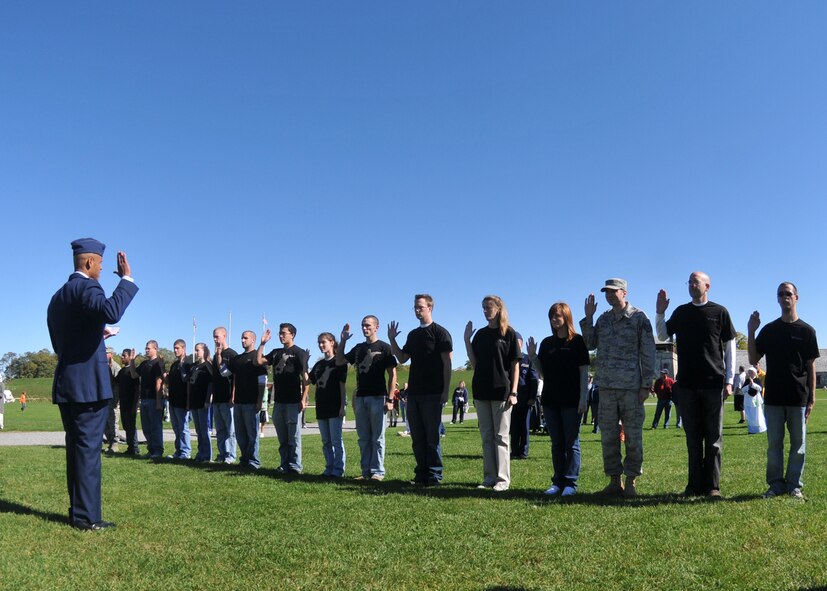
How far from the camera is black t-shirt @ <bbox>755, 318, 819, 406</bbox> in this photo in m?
7.02

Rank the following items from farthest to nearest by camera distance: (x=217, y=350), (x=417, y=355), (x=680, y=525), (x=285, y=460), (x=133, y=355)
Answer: (x=133, y=355) < (x=217, y=350) < (x=285, y=460) < (x=417, y=355) < (x=680, y=525)

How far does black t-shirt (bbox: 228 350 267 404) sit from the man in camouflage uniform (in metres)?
5.70

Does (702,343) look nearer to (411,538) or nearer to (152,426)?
(411,538)

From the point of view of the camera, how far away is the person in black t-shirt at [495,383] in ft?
26.1

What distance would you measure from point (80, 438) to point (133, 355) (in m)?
8.15

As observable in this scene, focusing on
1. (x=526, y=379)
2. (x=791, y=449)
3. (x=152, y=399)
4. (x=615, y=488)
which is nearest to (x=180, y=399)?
(x=152, y=399)

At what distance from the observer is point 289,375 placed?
1042cm

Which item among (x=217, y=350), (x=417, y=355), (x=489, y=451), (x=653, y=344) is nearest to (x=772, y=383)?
(x=653, y=344)

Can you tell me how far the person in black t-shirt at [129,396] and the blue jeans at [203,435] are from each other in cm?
229

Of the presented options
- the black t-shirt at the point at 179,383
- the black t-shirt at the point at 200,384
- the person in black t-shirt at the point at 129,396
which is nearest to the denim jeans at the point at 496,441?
the black t-shirt at the point at 200,384

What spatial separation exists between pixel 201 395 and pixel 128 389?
8.70ft

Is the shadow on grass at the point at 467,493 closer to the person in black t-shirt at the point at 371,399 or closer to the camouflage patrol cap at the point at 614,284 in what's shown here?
the person in black t-shirt at the point at 371,399

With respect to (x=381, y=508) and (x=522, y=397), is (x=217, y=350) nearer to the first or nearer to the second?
(x=522, y=397)

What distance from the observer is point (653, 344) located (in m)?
7.10
